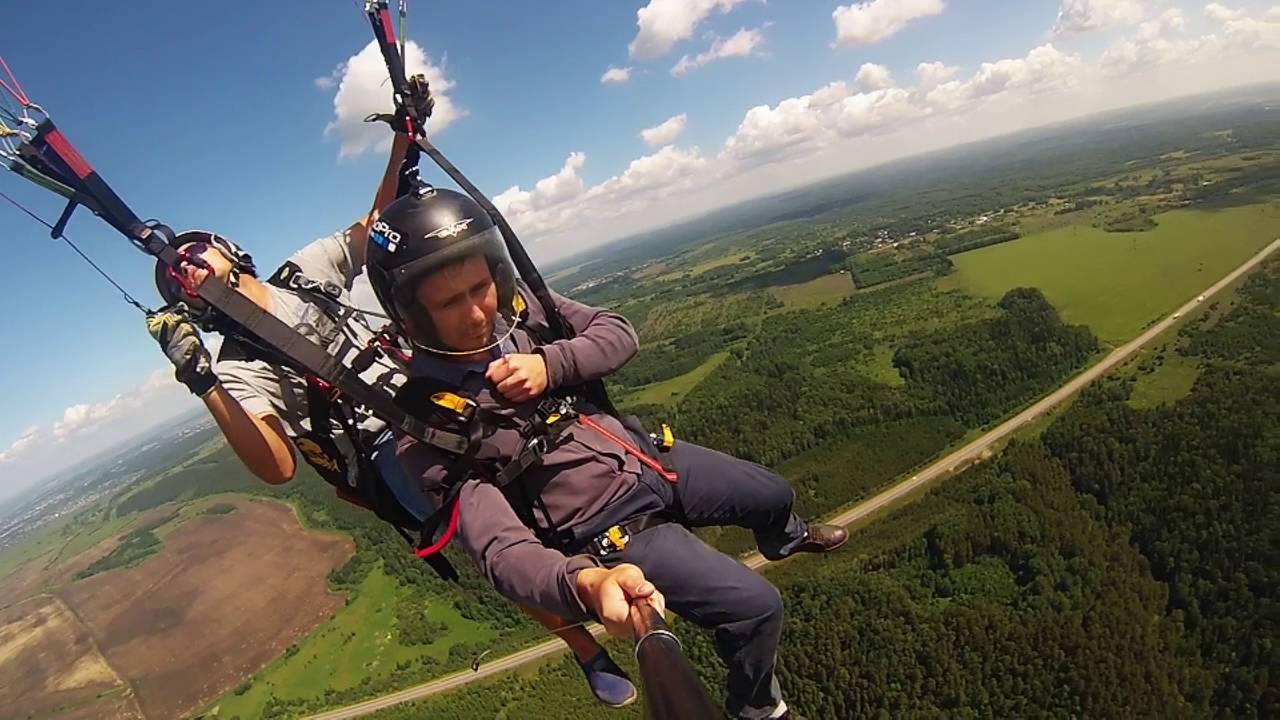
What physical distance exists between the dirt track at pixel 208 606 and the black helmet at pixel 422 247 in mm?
39929

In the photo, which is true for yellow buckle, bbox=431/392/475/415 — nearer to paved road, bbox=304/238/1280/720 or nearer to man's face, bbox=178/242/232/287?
man's face, bbox=178/242/232/287

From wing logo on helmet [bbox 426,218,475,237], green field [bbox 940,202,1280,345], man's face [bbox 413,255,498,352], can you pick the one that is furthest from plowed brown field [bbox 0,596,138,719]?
green field [bbox 940,202,1280,345]

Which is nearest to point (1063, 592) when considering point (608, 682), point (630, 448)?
point (608, 682)

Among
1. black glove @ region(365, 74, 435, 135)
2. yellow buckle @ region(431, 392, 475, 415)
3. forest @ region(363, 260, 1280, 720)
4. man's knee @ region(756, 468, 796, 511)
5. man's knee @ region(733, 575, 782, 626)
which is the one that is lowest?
forest @ region(363, 260, 1280, 720)

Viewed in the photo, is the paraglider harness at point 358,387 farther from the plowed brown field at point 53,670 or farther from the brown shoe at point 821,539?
the plowed brown field at point 53,670

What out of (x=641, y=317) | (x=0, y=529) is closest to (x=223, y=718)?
(x=641, y=317)

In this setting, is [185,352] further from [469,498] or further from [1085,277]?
[1085,277]

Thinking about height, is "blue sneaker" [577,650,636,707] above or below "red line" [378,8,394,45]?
below

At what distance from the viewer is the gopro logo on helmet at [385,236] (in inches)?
83.4

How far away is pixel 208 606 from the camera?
1545 inches

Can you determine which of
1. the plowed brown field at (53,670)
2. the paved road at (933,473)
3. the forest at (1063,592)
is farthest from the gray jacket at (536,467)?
the plowed brown field at (53,670)

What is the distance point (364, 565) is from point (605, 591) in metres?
47.8

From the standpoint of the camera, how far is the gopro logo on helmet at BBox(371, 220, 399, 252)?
6.95 ft

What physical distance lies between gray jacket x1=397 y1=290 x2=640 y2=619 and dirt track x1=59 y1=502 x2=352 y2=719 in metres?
39.9
